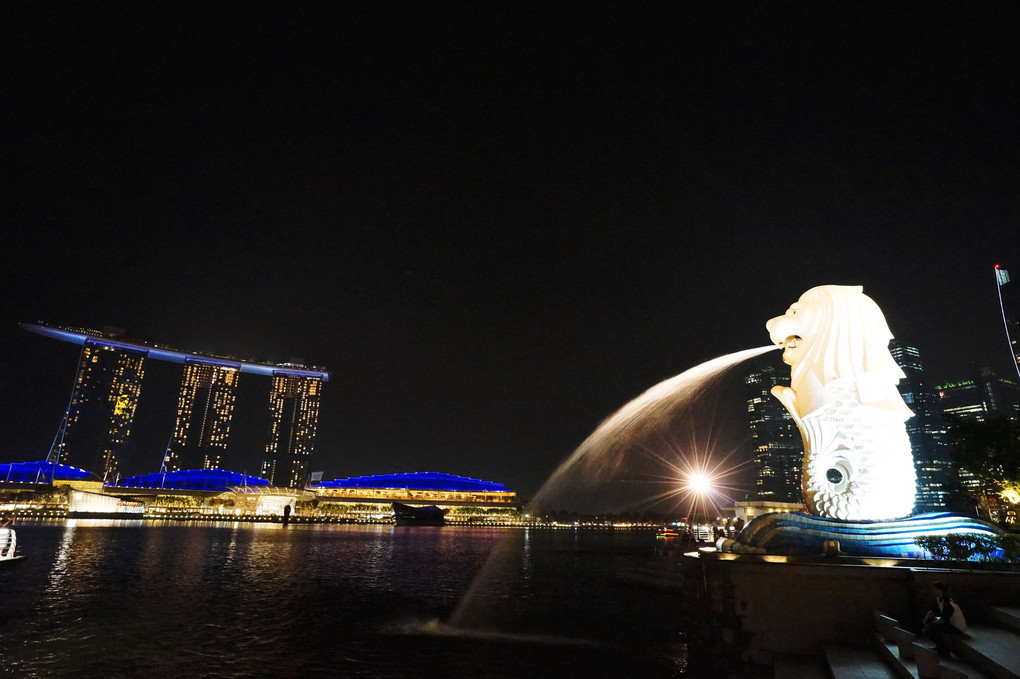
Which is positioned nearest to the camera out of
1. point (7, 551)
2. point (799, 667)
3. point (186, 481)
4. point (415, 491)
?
point (799, 667)

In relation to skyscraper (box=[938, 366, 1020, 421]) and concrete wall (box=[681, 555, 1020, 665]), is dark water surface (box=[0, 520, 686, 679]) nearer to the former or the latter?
concrete wall (box=[681, 555, 1020, 665])

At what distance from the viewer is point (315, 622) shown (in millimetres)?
18547

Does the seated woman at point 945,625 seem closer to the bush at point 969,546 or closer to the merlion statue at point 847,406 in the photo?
the bush at point 969,546

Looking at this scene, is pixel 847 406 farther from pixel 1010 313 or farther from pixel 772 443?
pixel 772 443

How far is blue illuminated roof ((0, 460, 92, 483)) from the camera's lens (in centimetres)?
14762

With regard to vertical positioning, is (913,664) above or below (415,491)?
below

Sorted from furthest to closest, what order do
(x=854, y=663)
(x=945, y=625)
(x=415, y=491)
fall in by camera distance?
(x=415, y=491) → (x=854, y=663) → (x=945, y=625)

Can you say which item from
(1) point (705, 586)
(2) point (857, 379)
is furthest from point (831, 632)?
(2) point (857, 379)

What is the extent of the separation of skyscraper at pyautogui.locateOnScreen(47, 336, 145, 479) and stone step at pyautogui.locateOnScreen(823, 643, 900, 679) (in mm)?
210667

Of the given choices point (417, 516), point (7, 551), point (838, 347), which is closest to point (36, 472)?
point (417, 516)

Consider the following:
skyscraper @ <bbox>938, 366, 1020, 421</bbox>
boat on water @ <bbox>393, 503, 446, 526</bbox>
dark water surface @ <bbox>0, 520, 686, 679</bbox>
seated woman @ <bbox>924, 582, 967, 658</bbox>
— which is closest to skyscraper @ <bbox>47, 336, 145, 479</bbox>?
boat on water @ <bbox>393, 503, 446, 526</bbox>

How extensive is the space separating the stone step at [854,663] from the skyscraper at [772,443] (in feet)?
509

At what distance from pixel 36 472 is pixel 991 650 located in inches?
7804

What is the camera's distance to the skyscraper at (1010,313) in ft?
297
